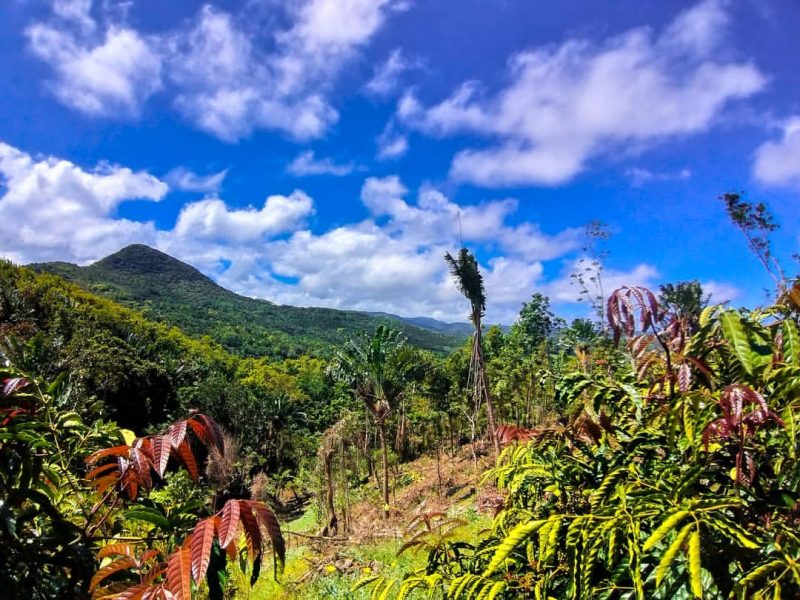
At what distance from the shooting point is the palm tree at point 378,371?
47.4ft

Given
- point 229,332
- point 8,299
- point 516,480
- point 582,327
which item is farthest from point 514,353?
point 229,332

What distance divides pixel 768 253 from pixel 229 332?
71.1m

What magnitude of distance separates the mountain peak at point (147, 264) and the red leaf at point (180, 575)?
141162 mm

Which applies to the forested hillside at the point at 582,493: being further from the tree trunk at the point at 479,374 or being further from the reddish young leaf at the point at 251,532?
the tree trunk at the point at 479,374

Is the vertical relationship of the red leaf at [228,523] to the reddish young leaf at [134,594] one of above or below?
above

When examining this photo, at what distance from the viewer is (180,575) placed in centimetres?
99

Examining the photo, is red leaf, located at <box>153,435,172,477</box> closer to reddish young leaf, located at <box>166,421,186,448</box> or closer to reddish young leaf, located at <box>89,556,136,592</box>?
reddish young leaf, located at <box>166,421,186,448</box>

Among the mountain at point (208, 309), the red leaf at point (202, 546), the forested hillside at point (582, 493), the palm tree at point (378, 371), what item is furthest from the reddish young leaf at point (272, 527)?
the mountain at point (208, 309)

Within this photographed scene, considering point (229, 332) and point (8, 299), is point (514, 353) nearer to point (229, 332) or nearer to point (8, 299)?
point (8, 299)

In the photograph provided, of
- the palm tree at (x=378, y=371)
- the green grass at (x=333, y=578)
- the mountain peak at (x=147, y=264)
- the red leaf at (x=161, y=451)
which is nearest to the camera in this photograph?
the red leaf at (x=161, y=451)

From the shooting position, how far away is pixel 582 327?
28531 millimetres

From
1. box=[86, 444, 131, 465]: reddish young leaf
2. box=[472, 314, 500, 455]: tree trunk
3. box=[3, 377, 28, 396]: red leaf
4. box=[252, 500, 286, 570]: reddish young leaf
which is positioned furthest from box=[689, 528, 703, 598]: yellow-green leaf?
box=[472, 314, 500, 455]: tree trunk

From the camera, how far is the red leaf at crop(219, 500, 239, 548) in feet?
3.37

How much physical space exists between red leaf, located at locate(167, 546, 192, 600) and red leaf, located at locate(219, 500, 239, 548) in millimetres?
85
